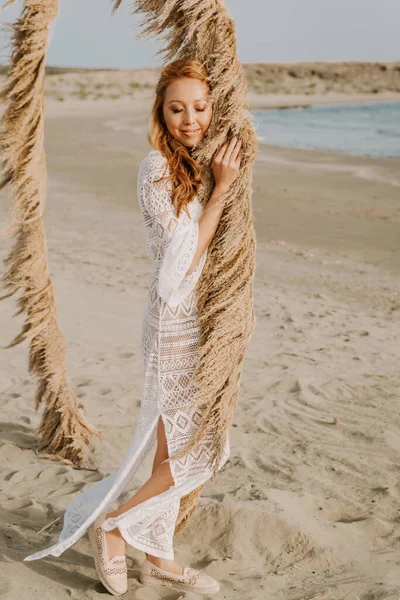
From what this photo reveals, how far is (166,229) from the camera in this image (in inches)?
112

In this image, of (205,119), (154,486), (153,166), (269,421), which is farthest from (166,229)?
(269,421)

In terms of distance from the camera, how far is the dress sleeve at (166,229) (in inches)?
112

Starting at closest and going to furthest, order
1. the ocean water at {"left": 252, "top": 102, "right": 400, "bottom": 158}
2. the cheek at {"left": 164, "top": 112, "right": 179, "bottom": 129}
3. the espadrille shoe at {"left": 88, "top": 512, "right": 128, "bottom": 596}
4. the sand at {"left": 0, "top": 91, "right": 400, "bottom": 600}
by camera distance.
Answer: the cheek at {"left": 164, "top": 112, "right": 179, "bottom": 129}, the espadrille shoe at {"left": 88, "top": 512, "right": 128, "bottom": 596}, the sand at {"left": 0, "top": 91, "right": 400, "bottom": 600}, the ocean water at {"left": 252, "top": 102, "right": 400, "bottom": 158}

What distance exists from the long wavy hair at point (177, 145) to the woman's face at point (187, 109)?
2cm

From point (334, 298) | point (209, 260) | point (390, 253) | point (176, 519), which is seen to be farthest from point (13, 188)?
point (390, 253)

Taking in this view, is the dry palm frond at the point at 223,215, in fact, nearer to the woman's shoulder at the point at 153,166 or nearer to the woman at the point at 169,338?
the woman at the point at 169,338

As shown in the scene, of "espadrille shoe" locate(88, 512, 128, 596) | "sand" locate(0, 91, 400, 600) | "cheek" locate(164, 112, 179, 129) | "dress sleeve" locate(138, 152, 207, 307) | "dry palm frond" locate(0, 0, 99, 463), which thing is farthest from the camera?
"dry palm frond" locate(0, 0, 99, 463)

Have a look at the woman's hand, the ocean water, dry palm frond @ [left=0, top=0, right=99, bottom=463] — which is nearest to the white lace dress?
the woman's hand

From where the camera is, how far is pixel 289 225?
38.9ft

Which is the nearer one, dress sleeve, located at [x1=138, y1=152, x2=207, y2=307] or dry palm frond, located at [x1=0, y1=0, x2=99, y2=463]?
dress sleeve, located at [x1=138, y1=152, x2=207, y2=307]

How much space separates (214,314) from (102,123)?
92.2 feet

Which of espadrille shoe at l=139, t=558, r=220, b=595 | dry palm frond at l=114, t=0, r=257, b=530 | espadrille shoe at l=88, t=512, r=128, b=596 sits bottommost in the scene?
espadrille shoe at l=139, t=558, r=220, b=595

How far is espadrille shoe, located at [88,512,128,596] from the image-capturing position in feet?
10.1

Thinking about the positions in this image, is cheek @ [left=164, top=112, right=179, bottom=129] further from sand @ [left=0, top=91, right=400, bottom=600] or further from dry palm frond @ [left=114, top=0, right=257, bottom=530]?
sand @ [left=0, top=91, right=400, bottom=600]
